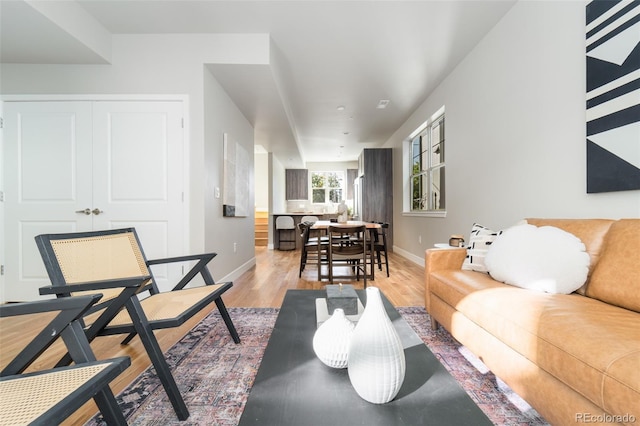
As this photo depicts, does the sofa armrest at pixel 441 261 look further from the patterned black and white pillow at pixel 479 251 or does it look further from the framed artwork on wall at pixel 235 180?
the framed artwork on wall at pixel 235 180

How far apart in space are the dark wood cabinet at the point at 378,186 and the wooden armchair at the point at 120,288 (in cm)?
513

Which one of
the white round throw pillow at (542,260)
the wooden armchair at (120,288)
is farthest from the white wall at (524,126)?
the wooden armchair at (120,288)

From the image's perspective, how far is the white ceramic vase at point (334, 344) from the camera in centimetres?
89

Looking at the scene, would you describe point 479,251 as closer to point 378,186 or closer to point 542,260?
point 542,260

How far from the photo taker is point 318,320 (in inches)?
49.4

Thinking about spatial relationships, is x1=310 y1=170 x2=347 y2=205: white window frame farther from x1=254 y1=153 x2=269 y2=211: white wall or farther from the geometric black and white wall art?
the geometric black and white wall art

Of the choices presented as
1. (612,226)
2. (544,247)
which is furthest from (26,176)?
(612,226)

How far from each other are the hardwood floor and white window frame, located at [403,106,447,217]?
0.93m

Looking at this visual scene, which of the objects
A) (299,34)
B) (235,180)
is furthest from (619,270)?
(235,180)

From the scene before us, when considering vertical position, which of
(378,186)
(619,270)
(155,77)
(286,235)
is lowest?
(286,235)

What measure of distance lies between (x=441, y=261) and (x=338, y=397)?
1621 millimetres

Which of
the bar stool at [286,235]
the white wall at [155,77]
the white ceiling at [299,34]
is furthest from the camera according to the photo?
the bar stool at [286,235]

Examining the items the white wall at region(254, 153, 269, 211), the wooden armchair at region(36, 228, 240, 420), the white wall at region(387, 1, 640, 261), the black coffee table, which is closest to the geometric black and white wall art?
the white wall at region(387, 1, 640, 261)

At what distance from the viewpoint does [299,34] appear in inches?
114
